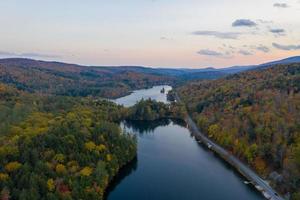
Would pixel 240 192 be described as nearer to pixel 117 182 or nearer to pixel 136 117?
pixel 117 182

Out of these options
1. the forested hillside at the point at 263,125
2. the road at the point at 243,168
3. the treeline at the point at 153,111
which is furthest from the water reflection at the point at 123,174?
the treeline at the point at 153,111

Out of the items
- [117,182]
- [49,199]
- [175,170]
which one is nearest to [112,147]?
[117,182]

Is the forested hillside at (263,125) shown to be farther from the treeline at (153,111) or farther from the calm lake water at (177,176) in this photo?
the treeline at (153,111)

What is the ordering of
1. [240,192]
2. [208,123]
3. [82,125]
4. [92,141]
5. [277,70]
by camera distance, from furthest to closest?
[277,70], [208,123], [82,125], [92,141], [240,192]

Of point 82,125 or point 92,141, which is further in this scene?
point 82,125

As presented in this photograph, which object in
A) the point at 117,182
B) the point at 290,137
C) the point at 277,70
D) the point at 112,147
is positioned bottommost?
the point at 117,182

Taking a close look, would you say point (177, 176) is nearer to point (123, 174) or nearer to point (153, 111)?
point (123, 174)
